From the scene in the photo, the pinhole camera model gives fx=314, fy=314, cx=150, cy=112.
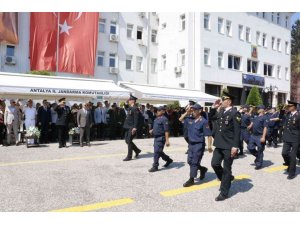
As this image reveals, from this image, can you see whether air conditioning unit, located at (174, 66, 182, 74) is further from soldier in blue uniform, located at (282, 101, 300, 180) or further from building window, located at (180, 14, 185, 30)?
soldier in blue uniform, located at (282, 101, 300, 180)

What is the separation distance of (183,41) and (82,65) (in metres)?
10.1

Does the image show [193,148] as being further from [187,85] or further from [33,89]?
[187,85]

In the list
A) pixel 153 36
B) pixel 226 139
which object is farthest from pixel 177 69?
pixel 226 139

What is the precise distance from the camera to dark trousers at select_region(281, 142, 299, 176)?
7449 millimetres

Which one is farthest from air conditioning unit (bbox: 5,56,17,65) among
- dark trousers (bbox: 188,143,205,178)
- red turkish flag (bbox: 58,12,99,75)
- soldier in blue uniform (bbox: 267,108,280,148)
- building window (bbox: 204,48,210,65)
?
dark trousers (bbox: 188,143,205,178)

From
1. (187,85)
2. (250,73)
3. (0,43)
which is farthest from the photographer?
(250,73)

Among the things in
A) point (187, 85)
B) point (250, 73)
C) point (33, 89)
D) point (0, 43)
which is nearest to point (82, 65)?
point (0, 43)

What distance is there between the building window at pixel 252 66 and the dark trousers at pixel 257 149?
27.4 m

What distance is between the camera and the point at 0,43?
2333cm

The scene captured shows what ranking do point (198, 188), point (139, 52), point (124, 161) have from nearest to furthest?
1. point (198, 188)
2. point (124, 161)
3. point (139, 52)

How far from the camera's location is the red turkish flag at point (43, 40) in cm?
2459

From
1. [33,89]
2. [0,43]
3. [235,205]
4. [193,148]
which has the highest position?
[0,43]

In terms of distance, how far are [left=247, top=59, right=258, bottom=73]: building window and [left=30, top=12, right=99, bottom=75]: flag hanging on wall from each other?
17.3 m

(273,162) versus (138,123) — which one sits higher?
(138,123)
